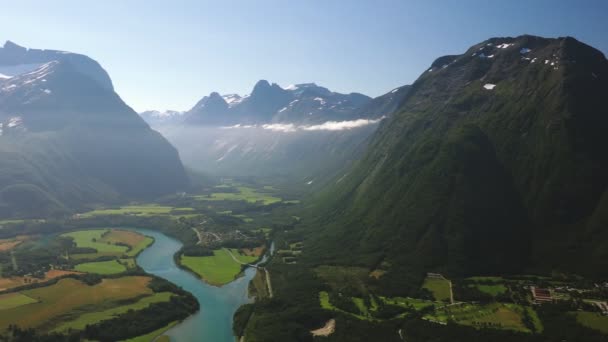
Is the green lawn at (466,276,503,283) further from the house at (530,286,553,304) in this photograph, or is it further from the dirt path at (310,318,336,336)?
the dirt path at (310,318,336,336)

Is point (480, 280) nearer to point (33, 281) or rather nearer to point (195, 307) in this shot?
point (195, 307)

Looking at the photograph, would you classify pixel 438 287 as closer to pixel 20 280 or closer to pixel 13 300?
pixel 13 300

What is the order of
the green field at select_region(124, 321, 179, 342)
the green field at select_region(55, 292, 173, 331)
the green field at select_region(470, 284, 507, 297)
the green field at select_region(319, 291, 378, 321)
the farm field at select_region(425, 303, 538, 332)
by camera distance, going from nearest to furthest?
the farm field at select_region(425, 303, 538, 332), the green field at select_region(124, 321, 179, 342), the green field at select_region(55, 292, 173, 331), the green field at select_region(319, 291, 378, 321), the green field at select_region(470, 284, 507, 297)

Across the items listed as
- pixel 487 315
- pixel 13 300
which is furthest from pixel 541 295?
pixel 13 300

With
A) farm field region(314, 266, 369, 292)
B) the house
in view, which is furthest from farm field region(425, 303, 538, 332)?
farm field region(314, 266, 369, 292)

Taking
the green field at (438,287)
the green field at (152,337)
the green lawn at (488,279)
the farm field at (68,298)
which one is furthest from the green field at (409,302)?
the farm field at (68,298)
